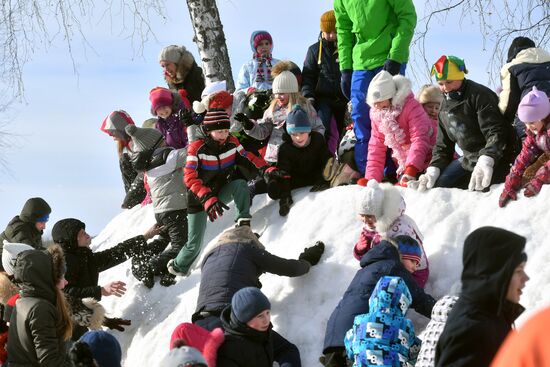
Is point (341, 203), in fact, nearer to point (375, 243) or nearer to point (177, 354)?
point (375, 243)

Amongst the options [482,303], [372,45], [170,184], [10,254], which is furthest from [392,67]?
[482,303]

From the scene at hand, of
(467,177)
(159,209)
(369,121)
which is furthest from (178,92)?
(467,177)

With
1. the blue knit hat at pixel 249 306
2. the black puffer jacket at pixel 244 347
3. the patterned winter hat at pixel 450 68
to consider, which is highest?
the patterned winter hat at pixel 450 68

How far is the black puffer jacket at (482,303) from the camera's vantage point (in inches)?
150

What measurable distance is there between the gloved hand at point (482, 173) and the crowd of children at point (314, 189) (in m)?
0.01

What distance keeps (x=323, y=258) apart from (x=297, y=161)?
144 cm

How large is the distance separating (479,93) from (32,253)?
12.8 feet

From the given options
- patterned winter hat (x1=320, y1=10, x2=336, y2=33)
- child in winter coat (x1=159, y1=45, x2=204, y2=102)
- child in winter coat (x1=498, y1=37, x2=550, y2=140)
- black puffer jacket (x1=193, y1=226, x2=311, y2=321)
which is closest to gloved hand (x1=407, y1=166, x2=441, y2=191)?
child in winter coat (x1=498, y1=37, x2=550, y2=140)

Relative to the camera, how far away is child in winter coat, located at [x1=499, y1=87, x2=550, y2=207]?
650 centimetres

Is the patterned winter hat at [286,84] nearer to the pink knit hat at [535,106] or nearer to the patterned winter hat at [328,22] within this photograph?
the patterned winter hat at [328,22]

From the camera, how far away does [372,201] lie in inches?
264

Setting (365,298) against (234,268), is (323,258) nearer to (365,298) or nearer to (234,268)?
(234,268)

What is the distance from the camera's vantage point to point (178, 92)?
10711 millimetres

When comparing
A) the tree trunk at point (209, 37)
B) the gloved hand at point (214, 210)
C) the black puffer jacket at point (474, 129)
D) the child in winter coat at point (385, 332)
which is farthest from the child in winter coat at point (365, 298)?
the tree trunk at point (209, 37)
